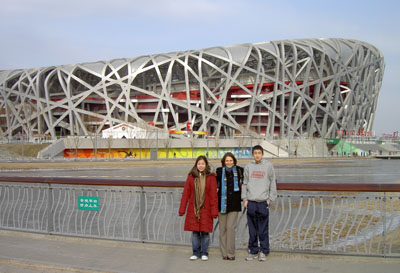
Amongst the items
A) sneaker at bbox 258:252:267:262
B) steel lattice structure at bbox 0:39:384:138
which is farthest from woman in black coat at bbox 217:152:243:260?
steel lattice structure at bbox 0:39:384:138

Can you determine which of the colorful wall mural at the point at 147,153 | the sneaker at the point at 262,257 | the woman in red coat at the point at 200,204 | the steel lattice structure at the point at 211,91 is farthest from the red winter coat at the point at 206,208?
the steel lattice structure at the point at 211,91

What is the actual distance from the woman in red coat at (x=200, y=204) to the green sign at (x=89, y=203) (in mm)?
2107

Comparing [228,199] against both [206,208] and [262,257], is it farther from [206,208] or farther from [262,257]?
[262,257]

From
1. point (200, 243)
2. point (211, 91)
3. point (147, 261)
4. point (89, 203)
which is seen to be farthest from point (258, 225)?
point (211, 91)

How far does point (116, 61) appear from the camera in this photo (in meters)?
80.9

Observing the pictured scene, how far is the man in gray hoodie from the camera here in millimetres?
6430

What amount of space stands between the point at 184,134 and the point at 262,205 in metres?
65.3

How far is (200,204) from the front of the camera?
257 inches

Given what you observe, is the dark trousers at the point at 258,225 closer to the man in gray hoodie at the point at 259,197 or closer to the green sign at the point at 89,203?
the man in gray hoodie at the point at 259,197

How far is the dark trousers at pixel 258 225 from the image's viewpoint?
6.45m

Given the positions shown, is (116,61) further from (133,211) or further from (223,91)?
(133,211)

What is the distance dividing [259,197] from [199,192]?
88 cm

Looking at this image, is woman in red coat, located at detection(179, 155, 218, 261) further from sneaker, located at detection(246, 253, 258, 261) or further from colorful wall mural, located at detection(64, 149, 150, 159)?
colorful wall mural, located at detection(64, 149, 150, 159)

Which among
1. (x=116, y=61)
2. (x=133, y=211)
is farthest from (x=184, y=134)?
(x=133, y=211)
